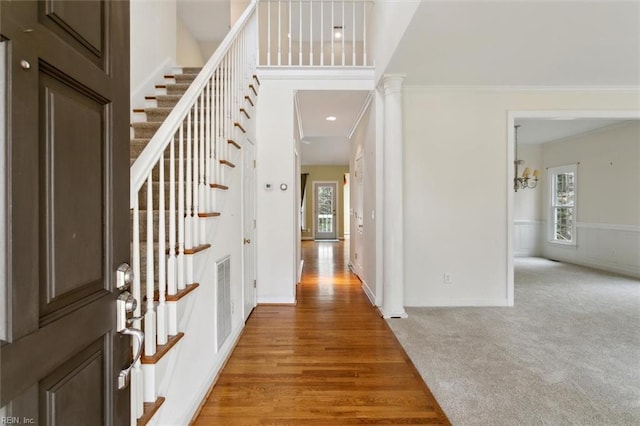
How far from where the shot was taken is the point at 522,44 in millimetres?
2662

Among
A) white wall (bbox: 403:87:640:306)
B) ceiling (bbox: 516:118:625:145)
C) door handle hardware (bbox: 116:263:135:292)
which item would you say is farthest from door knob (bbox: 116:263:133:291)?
ceiling (bbox: 516:118:625:145)

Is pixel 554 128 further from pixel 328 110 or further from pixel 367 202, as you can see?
pixel 328 110

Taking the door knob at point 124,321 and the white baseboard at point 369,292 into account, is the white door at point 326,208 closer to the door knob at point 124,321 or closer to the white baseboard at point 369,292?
the white baseboard at point 369,292

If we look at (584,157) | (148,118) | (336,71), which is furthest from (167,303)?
(584,157)

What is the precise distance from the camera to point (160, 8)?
3912 mm

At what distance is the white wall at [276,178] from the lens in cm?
384

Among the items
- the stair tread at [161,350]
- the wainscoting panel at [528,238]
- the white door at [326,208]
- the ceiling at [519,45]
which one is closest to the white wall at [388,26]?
the ceiling at [519,45]

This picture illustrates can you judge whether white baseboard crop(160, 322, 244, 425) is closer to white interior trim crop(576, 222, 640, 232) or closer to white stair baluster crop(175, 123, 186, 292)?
white stair baluster crop(175, 123, 186, 292)

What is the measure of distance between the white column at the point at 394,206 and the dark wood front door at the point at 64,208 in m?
2.79

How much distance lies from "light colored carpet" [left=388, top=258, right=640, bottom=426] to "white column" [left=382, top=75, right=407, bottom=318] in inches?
9.5

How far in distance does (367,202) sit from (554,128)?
13.6 feet

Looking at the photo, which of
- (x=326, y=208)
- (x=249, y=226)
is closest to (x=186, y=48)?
(x=249, y=226)

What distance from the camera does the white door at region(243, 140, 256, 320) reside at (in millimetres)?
3242

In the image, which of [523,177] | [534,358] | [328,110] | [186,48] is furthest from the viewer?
[523,177]
